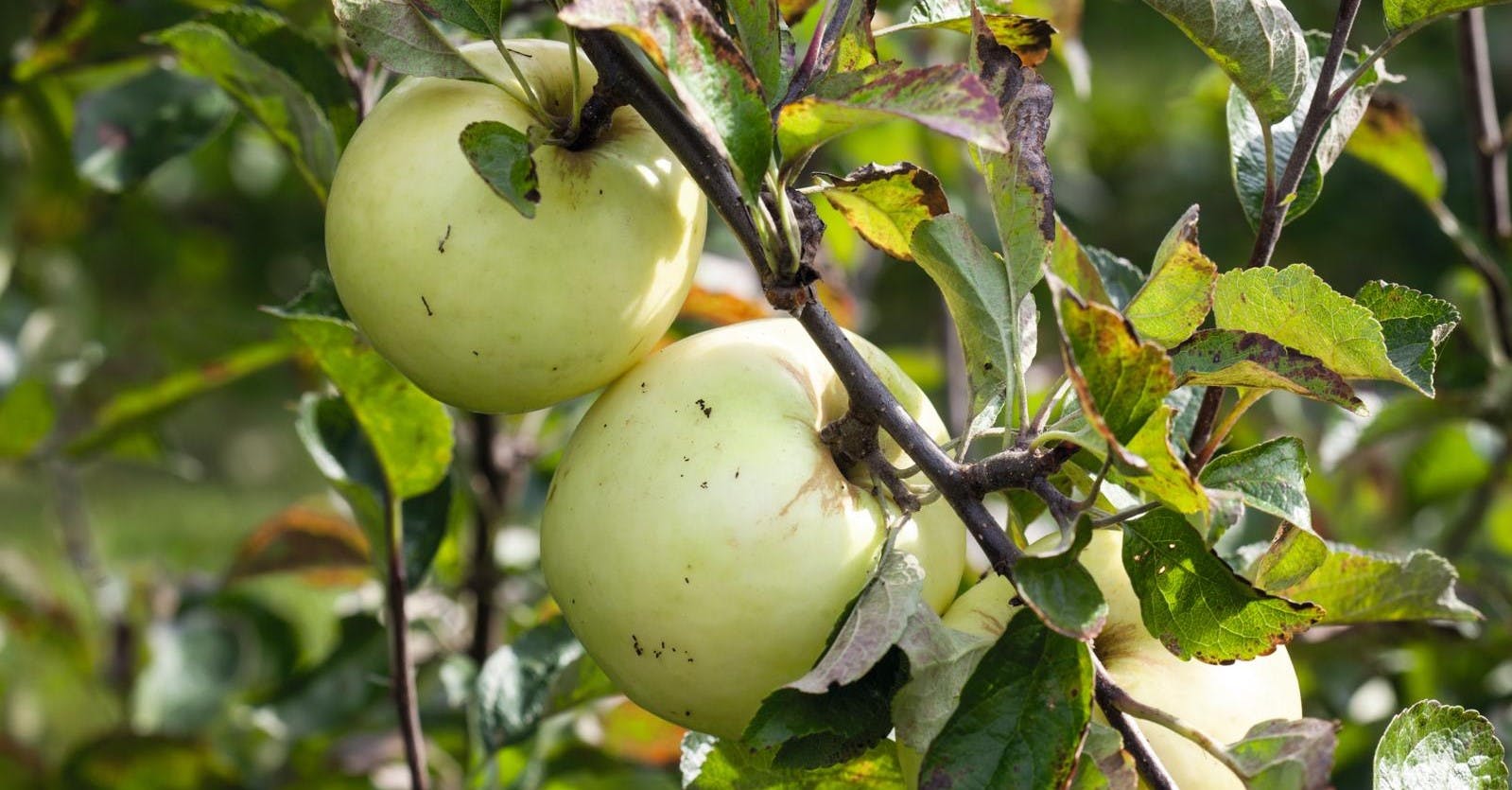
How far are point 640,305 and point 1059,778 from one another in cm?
30

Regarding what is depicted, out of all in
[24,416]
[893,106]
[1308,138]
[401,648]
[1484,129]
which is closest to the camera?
[893,106]

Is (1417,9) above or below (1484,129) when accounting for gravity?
above

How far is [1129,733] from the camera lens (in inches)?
24.5

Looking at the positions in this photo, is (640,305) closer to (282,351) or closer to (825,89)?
(825,89)

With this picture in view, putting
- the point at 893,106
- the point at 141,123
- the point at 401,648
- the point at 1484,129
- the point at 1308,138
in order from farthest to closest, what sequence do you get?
the point at 1484,129 < the point at 141,123 < the point at 401,648 < the point at 1308,138 < the point at 893,106

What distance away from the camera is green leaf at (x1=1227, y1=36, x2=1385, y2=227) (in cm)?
79

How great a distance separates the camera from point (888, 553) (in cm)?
65

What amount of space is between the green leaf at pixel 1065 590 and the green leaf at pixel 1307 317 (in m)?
0.14

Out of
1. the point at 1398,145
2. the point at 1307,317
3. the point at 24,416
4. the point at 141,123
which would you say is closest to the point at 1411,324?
the point at 1307,317

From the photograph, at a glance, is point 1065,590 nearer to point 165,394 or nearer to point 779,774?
point 779,774

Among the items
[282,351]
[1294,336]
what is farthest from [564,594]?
[282,351]

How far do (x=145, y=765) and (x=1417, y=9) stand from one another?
1232mm

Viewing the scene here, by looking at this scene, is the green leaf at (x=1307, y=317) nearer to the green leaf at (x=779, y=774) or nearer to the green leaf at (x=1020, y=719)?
the green leaf at (x=1020, y=719)

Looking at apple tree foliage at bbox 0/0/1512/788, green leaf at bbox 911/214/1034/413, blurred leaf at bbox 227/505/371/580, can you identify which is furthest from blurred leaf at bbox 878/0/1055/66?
blurred leaf at bbox 227/505/371/580
